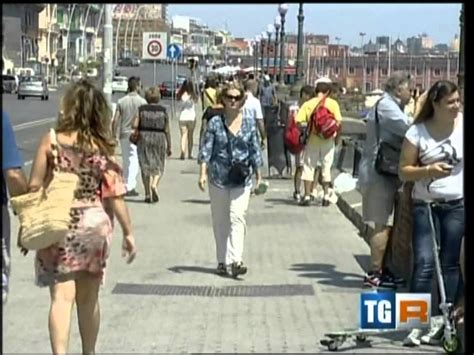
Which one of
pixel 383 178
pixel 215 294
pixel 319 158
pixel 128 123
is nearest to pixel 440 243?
pixel 383 178

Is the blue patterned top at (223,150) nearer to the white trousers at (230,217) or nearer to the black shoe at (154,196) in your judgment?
the white trousers at (230,217)

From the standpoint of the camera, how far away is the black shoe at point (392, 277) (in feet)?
31.5

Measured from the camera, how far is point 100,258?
6.73 metres

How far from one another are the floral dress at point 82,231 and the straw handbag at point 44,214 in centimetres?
9

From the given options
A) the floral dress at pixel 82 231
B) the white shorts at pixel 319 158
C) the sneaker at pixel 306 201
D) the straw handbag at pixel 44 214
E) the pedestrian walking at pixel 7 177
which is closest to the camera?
the pedestrian walking at pixel 7 177

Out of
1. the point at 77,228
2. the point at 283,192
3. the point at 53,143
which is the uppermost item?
the point at 53,143

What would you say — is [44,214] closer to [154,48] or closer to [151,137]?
[151,137]

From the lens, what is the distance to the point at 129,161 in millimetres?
17500

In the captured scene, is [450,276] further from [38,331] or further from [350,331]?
[38,331]

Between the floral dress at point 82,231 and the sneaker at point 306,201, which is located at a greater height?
the floral dress at point 82,231

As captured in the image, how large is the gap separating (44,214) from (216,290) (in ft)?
12.4

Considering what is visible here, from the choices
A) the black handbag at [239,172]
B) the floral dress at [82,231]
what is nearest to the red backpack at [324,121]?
the black handbag at [239,172]

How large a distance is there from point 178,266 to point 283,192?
7.60 m

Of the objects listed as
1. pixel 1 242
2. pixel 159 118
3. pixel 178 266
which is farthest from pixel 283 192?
pixel 1 242
